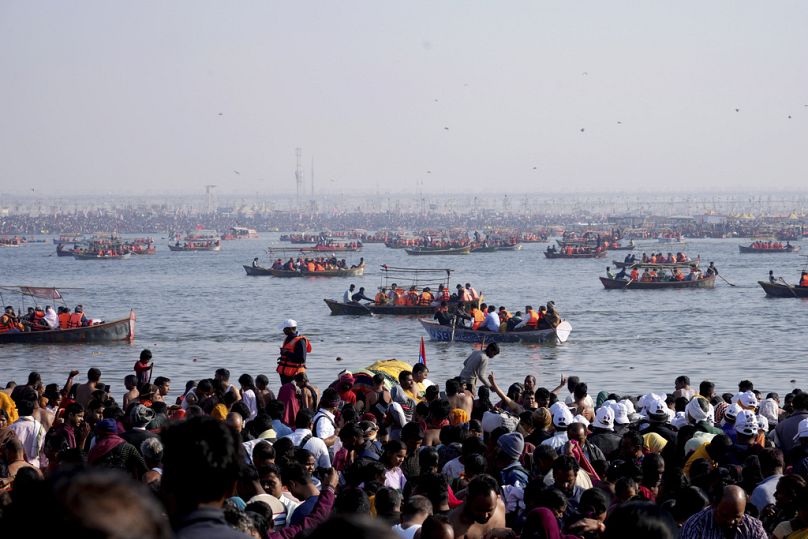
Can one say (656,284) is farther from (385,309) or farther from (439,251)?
(439,251)

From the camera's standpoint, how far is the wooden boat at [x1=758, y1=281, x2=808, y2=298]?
4928 cm

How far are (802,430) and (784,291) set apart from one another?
4402 centimetres

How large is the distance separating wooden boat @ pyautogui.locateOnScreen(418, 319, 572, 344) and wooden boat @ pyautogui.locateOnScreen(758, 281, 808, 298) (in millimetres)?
19329

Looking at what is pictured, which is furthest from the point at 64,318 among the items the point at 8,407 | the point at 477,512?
the point at 477,512

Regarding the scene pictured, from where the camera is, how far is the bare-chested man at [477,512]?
229 inches

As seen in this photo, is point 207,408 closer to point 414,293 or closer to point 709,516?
point 709,516

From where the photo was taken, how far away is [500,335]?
32.6m

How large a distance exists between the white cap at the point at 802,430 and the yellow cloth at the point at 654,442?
1.01 metres

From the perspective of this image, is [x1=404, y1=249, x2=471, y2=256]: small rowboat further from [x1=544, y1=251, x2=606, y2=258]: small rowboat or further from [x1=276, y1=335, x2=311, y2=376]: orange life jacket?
[x1=276, y1=335, x2=311, y2=376]: orange life jacket

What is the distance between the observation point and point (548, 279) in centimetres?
7250

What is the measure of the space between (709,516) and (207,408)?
Result: 21.5 ft

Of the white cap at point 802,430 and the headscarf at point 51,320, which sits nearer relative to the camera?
the white cap at point 802,430

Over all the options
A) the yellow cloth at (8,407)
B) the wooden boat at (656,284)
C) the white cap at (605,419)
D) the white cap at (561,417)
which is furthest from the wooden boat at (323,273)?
the white cap at (561,417)

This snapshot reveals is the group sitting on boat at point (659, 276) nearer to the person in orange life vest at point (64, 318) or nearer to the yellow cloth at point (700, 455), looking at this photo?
the person in orange life vest at point (64, 318)
